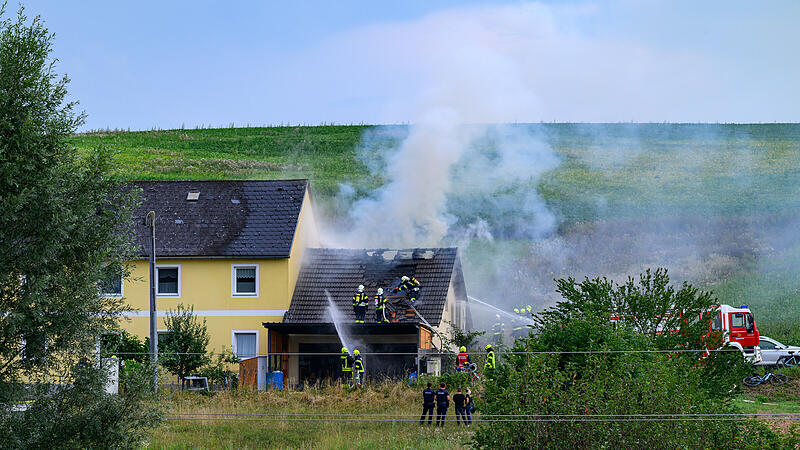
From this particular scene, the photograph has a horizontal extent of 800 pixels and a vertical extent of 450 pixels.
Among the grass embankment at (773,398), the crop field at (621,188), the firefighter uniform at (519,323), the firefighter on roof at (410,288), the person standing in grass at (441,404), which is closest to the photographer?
the person standing in grass at (441,404)

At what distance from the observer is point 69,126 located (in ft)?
60.0

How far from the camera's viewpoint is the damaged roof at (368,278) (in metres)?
38.0

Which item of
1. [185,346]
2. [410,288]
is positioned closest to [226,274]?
[185,346]

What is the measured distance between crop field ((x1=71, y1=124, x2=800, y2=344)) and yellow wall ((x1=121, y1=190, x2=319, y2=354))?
9.94 meters

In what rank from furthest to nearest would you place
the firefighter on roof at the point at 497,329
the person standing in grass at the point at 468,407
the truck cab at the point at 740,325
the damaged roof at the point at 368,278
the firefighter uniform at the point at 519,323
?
the firefighter uniform at the point at 519,323, the firefighter on roof at the point at 497,329, the truck cab at the point at 740,325, the damaged roof at the point at 368,278, the person standing in grass at the point at 468,407

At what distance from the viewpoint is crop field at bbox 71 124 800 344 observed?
59.7 metres

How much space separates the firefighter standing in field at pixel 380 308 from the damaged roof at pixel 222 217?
15.3ft

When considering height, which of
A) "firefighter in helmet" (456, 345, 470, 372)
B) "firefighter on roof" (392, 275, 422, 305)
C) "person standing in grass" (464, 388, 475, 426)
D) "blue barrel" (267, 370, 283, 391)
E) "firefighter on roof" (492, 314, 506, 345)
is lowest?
"person standing in grass" (464, 388, 475, 426)

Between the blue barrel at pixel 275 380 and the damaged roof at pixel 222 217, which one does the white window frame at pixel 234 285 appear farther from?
the blue barrel at pixel 275 380

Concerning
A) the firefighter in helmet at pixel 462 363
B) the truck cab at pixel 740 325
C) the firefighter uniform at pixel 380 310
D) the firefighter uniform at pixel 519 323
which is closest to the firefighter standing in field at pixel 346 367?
the firefighter uniform at pixel 380 310

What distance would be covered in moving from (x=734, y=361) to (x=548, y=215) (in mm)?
48994

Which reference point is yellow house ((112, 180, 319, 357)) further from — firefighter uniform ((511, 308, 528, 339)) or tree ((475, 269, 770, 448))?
tree ((475, 269, 770, 448))

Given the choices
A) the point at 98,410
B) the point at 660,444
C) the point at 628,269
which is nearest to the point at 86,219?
the point at 98,410

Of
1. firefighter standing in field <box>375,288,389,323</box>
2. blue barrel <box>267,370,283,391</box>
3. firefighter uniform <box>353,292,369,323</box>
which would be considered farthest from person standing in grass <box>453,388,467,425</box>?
firefighter uniform <box>353,292,369,323</box>
